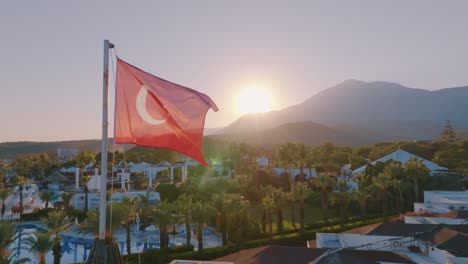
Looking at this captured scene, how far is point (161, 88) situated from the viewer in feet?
25.6

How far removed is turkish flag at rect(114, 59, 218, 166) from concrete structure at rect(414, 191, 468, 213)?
2878cm

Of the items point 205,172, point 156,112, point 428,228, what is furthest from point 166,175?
point 156,112

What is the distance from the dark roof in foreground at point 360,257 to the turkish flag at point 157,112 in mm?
9120

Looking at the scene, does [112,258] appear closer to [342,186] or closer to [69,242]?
[69,242]

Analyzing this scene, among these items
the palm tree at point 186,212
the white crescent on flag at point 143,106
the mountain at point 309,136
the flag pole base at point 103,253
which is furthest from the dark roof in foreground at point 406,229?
the mountain at point 309,136

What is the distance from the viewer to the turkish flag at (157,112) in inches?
299

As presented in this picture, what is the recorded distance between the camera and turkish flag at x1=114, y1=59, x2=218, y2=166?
A: 7605mm

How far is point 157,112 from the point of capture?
25.6ft

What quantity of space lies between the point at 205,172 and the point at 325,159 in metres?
18.7

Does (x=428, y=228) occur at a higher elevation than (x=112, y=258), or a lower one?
lower

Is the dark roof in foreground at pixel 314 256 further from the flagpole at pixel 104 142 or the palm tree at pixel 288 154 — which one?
the palm tree at pixel 288 154

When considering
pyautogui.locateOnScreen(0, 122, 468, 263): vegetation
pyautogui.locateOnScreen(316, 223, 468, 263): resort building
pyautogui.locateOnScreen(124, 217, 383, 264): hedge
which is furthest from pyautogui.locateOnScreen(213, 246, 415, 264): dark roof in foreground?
pyautogui.locateOnScreen(124, 217, 383, 264): hedge

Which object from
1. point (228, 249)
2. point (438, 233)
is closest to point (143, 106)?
point (438, 233)

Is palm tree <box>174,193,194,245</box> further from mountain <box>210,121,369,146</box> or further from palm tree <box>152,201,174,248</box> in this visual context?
mountain <box>210,121,369,146</box>
